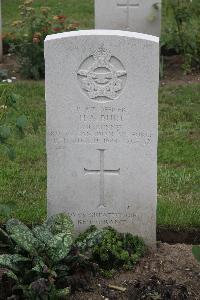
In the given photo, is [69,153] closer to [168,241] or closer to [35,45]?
[168,241]

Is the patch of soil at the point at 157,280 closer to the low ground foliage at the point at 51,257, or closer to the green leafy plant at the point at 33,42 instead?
the low ground foliage at the point at 51,257

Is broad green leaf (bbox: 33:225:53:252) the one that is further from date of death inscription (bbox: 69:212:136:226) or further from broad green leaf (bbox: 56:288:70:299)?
date of death inscription (bbox: 69:212:136:226)

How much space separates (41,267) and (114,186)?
79 cm

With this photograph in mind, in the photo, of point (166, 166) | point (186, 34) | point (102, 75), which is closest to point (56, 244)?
point (102, 75)

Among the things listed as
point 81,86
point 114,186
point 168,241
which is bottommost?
point 168,241

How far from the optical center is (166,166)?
6.36m

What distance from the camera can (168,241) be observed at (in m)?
5.20

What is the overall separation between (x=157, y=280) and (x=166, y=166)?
2001mm

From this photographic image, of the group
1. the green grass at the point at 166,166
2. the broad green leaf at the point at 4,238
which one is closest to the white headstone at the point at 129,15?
the green grass at the point at 166,166

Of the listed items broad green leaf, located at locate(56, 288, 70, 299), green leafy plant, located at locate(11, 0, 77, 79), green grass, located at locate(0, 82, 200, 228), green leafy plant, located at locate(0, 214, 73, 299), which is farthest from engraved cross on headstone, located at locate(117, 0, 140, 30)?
broad green leaf, located at locate(56, 288, 70, 299)

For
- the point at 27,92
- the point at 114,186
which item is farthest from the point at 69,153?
the point at 27,92

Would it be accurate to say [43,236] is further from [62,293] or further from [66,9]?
[66,9]

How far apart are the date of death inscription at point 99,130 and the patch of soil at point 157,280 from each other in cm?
72

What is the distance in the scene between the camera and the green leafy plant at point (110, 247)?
4.54 m
